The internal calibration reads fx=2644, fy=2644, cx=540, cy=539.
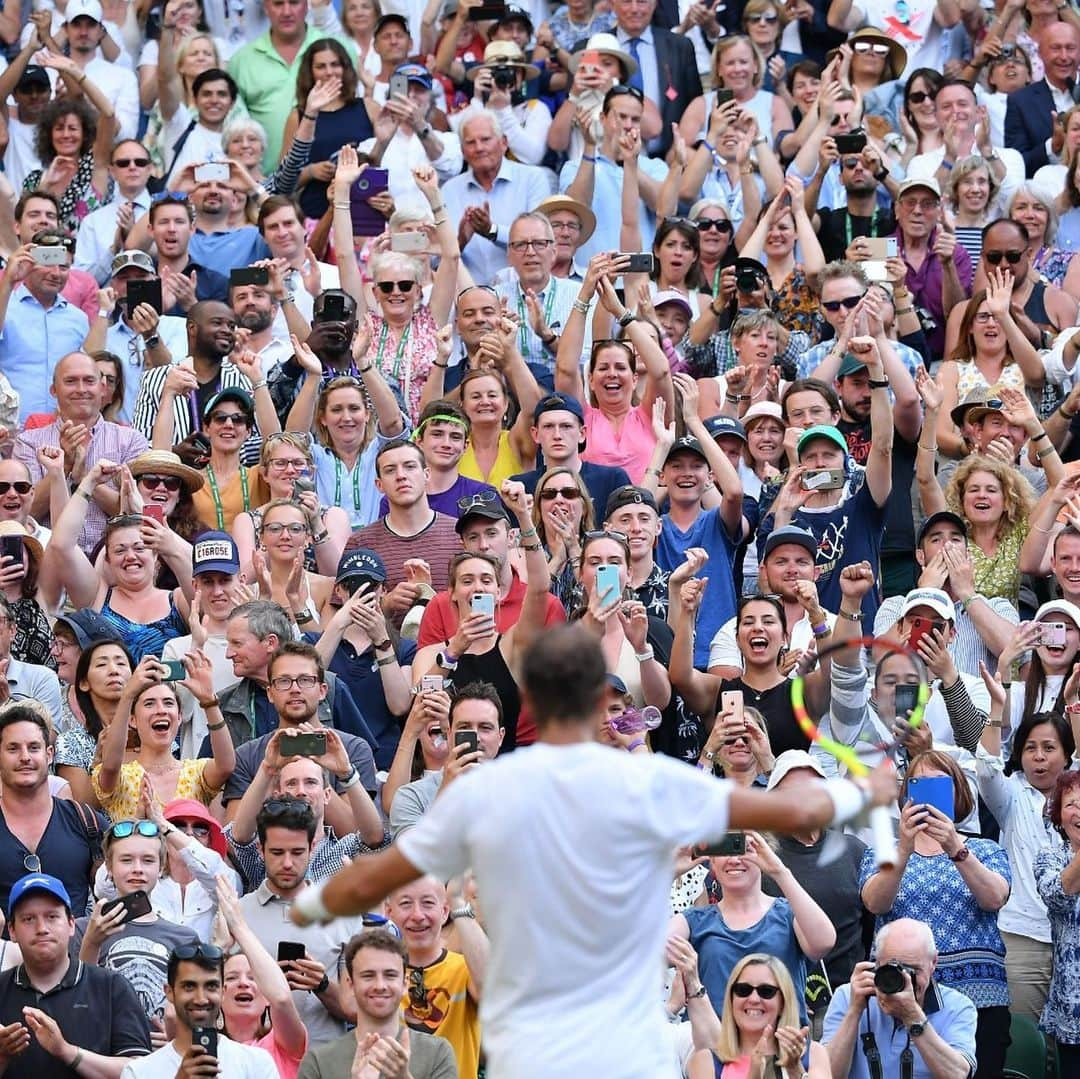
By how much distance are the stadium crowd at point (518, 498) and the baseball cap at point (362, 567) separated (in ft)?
0.07

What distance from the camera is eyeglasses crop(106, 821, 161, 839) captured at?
394 inches

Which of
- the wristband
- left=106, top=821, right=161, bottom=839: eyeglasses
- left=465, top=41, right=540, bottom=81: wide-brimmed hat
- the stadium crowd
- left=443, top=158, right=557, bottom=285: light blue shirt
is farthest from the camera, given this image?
left=465, top=41, right=540, bottom=81: wide-brimmed hat

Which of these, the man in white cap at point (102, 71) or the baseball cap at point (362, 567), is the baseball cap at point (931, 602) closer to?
the baseball cap at point (362, 567)

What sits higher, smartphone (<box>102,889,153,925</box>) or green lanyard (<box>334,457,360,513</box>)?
green lanyard (<box>334,457,360,513</box>)


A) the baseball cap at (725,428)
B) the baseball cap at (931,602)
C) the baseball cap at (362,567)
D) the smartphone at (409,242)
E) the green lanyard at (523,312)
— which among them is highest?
the smartphone at (409,242)

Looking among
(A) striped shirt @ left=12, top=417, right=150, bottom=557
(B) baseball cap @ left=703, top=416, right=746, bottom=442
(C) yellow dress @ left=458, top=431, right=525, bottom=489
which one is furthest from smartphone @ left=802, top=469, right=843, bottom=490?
(A) striped shirt @ left=12, top=417, right=150, bottom=557

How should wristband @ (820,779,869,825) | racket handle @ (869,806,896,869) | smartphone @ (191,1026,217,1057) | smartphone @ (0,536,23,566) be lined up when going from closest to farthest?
wristband @ (820,779,869,825) < racket handle @ (869,806,896,869) < smartphone @ (191,1026,217,1057) < smartphone @ (0,536,23,566)

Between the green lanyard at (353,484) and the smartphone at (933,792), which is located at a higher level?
the green lanyard at (353,484)

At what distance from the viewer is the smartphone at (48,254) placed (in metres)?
14.1

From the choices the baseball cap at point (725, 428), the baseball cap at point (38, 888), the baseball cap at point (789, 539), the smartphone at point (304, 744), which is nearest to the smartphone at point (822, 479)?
the baseball cap at point (789, 539)

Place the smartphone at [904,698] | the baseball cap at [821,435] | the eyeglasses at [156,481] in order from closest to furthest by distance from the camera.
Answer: the smartphone at [904,698] → the baseball cap at [821,435] → the eyeglasses at [156,481]

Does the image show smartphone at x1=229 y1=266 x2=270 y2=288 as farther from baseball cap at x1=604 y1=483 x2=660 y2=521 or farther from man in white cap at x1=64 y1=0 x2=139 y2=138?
man in white cap at x1=64 y1=0 x2=139 y2=138

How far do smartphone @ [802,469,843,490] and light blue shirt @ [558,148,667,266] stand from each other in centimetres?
370

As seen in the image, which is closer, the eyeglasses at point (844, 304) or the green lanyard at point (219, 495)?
the green lanyard at point (219, 495)
